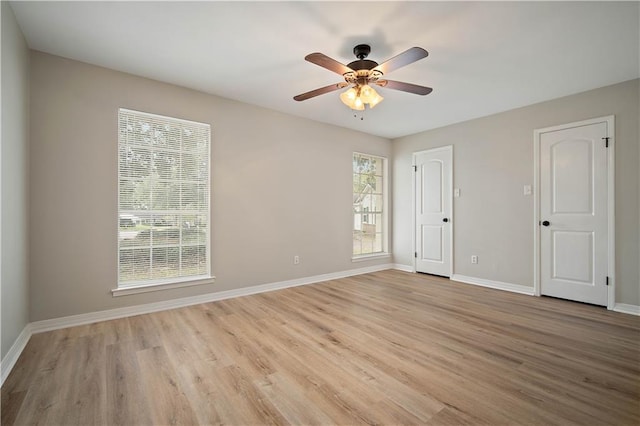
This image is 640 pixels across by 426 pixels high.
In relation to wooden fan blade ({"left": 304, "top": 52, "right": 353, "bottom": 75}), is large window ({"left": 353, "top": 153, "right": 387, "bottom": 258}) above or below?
below

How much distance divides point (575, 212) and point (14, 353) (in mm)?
5927

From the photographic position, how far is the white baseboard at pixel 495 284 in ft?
A: 13.3

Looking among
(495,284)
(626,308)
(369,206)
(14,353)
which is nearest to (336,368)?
(14,353)

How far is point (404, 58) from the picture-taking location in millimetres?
2178

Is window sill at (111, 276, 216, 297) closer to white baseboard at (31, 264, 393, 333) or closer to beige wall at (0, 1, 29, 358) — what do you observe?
white baseboard at (31, 264, 393, 333)

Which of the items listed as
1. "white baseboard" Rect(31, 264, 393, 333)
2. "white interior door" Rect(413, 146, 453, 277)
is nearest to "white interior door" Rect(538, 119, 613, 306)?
"white interior door" Rect(413, 146, 453, 277)

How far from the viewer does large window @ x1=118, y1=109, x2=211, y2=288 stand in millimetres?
3156

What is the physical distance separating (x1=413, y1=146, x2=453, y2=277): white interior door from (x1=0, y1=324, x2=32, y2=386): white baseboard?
528 centimetres

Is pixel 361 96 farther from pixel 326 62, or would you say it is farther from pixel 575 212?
pixel 575 212

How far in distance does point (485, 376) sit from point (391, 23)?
2.74 m

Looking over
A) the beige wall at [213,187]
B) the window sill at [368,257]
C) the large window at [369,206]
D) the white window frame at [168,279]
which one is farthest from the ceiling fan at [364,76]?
the window sill at [368,257]

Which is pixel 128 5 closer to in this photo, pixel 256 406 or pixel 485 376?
pixel 256 406

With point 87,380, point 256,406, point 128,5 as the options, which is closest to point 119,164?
point 128,5

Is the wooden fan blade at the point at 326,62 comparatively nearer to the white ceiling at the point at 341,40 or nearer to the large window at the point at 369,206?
the white ceiling at the point at 341,40
